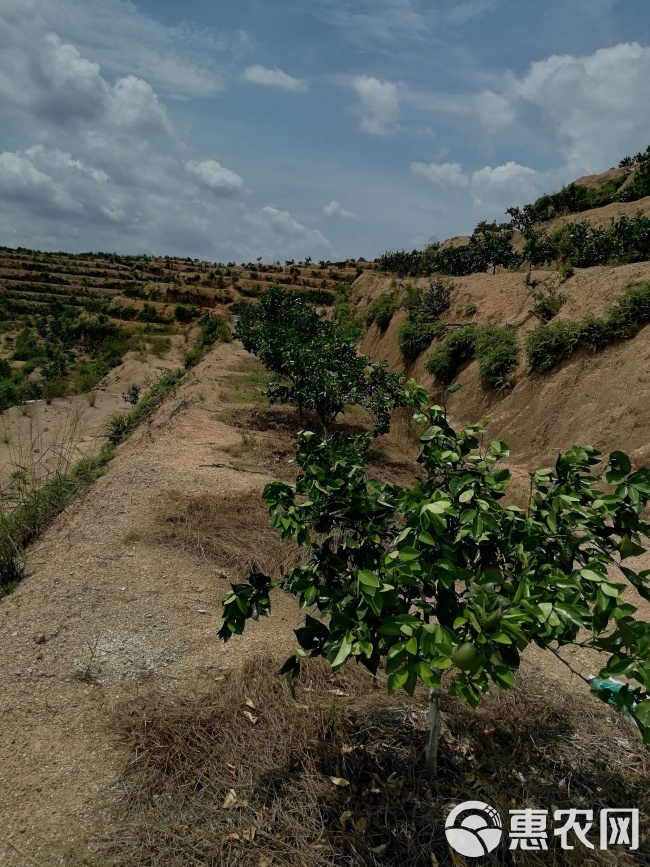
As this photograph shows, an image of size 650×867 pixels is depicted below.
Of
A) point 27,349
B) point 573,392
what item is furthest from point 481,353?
point 27,349

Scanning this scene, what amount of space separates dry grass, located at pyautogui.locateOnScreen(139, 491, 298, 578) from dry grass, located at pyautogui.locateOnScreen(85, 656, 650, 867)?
2.00 meters

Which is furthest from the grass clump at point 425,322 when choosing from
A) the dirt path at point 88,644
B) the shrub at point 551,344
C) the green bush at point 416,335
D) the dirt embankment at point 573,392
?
the dirt path at point 88,644

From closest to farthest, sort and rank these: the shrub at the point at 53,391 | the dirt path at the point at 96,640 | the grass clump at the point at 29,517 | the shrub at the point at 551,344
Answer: the dirt path at the point at 96,640 < the grass clump at the point at 29,517 < the shrub at the point at 551,344 < the shrub at the point at 53,391

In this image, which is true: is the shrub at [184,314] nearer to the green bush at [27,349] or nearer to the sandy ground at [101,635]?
the green bush at [27,349]

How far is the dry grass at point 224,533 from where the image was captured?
18.4 ft

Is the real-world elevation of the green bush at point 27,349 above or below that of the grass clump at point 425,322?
below

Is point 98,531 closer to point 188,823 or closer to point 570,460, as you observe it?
point 188,823

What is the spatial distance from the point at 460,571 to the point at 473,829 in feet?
5.21

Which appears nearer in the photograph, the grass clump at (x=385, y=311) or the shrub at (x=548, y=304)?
the shrub at (x=548, y=304)

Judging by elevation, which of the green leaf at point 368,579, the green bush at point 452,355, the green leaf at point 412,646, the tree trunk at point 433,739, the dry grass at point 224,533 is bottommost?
the dry grass at point 224,533

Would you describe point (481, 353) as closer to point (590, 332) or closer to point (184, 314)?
point (590, 332)

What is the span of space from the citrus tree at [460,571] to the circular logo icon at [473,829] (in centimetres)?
45

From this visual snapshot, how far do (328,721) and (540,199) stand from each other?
42.2 metres

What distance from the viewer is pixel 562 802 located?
101 inches
